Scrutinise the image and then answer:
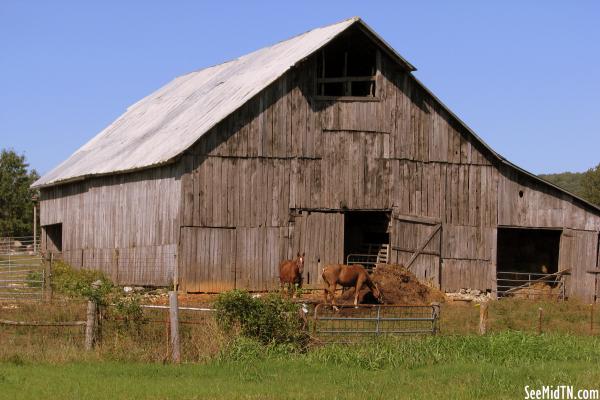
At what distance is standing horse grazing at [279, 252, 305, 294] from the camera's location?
29141 millimetres

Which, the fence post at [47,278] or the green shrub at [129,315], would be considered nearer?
the green shrub at [129,315]

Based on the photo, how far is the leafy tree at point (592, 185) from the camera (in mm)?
72438

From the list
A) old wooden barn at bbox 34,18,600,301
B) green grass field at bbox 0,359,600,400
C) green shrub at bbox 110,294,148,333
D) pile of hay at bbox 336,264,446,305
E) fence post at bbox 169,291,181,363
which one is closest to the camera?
green grass field at bbox 0,359,600,400

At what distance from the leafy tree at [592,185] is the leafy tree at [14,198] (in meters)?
37.7

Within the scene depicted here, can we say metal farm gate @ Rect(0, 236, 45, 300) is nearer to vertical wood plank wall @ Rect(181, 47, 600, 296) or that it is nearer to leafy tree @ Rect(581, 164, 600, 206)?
vertical wood plank wall @ Rect(181, 47, 600, 296)

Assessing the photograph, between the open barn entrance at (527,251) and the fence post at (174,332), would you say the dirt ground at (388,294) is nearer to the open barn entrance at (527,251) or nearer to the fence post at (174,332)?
the open barn entrance at (527,251)

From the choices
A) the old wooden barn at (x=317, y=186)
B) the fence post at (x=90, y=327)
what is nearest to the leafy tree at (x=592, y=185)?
the old wooden barn at (x=317, y=186)

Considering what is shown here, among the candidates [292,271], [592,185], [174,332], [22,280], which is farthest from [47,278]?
[592,185]

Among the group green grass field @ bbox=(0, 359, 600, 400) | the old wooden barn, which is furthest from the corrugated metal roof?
green grass field @ bbox=(0, 359, 600, 400)

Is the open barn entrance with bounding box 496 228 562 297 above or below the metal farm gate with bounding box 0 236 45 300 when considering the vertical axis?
above

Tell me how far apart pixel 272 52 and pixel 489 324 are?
15.0m

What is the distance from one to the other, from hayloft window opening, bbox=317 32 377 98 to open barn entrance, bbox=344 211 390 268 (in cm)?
412

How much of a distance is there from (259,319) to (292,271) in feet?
36.1

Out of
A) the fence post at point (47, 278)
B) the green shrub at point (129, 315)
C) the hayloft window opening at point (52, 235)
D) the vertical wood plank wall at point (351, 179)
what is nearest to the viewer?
the green shrub at point (129, 315)
